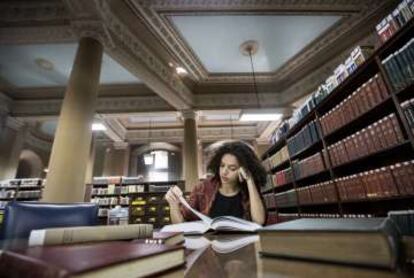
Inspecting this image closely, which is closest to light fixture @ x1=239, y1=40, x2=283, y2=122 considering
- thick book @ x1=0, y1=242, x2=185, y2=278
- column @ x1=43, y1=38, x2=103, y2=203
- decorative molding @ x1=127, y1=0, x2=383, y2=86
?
decorative molding @ x1=127, y1=0, x2=383, y2=86

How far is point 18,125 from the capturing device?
617 cm

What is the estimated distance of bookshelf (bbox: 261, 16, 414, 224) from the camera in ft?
5.48

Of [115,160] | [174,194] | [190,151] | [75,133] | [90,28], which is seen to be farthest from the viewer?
[115,160]

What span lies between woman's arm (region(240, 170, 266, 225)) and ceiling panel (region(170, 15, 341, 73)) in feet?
11.0

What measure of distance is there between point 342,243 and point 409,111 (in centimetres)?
175

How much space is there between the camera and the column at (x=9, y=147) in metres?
5.87

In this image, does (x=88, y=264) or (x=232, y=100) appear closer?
(x=88, y=264)

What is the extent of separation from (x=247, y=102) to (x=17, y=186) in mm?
6840

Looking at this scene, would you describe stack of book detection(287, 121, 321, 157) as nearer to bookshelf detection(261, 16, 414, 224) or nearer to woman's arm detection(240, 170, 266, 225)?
bookshelf detection(261, 16, 414, 224)

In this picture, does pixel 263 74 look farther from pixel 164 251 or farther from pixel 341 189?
pixel 164 251

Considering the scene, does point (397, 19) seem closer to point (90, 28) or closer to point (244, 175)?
point (244, 175)

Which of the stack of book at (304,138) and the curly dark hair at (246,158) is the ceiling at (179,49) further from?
the curly dark hair at (246,158)

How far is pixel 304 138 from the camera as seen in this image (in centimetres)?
295

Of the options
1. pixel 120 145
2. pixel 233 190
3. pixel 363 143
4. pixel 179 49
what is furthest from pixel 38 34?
pixel 120 145
